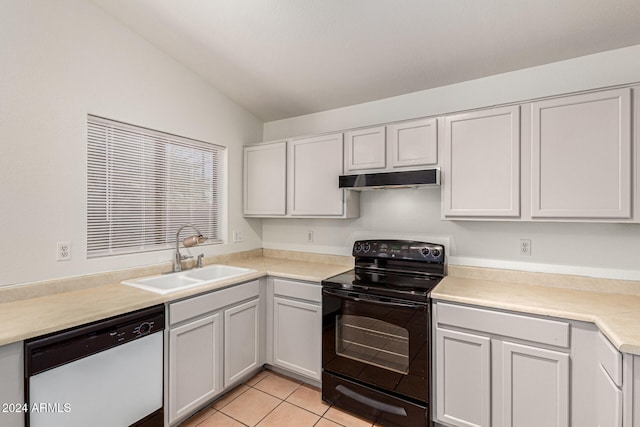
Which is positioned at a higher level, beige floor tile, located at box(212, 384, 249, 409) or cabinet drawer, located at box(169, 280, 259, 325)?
cabinet drawer, located at box(169, 280, 259, 325)

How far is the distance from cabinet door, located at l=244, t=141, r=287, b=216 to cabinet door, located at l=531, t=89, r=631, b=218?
1979 mm

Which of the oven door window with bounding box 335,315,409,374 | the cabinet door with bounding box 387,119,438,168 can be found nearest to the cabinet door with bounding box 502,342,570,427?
the oven door window with bounding box 335,315,409,374

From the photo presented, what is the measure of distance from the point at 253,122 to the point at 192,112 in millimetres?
766

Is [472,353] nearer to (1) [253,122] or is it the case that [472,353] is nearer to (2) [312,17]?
(2) [312,17]

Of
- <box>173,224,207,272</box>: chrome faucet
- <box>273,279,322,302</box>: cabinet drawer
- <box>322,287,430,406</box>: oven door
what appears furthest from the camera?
<box>173,224,207,272</box>: chrome faucet

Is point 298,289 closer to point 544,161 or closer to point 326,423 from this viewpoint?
point 326,423

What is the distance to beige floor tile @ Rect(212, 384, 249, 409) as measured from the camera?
221cm

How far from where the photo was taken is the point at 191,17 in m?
2.02

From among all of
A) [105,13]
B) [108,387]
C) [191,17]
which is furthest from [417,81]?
[108,387]

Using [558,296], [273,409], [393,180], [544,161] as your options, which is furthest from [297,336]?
[544,161]

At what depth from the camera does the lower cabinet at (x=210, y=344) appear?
73.9 inches

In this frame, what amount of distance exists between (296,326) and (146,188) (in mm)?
1612

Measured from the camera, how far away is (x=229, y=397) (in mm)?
2303

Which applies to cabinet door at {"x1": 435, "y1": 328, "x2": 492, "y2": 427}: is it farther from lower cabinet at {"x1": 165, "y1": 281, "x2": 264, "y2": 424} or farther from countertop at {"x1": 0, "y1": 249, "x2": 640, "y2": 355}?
lower cabinet at {"x1": 165, "y1": 281, "x2": 264, "y2": 424}
